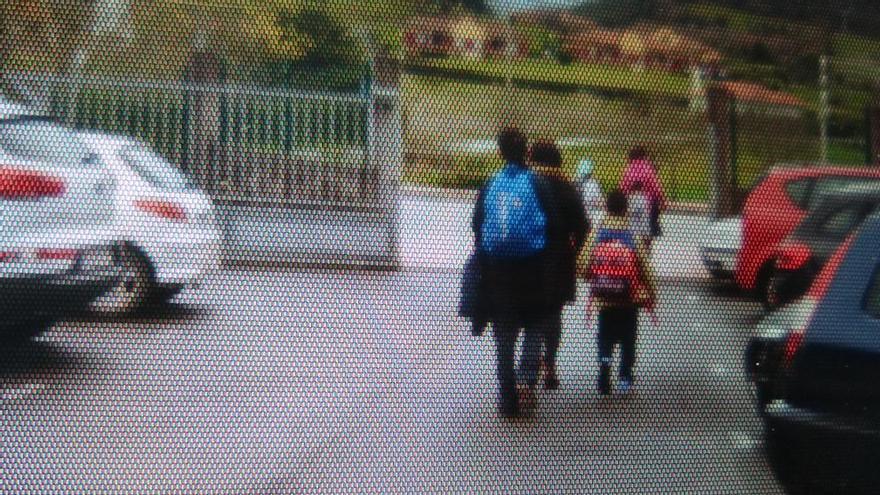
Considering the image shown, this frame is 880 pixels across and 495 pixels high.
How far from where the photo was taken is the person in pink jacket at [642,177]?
4.82 ft

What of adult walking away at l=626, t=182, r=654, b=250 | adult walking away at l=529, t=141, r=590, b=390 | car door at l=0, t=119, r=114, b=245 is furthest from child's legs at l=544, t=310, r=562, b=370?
car door at l=0, t=119, r=114, b=245

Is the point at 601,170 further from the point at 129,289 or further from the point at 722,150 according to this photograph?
the point at 129,289

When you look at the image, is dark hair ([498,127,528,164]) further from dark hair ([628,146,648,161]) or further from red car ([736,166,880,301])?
red car ([736,166,880,301])

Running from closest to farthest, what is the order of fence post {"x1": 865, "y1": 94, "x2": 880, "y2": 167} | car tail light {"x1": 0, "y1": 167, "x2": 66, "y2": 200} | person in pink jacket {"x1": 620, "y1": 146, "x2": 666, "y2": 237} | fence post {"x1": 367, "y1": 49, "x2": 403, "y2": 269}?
car tail light {"x1": 0, "y1": 167, "x2": 66, "y2": 200}, fence post {"x1": 367, "y1": 49, "x2": 403, "y2": 269}, person in pink jacket {"x1": 620, "y1": 146, "x2": 666, "y2": 237}, fence post {"x1": 865, "y1": 94, "x2": 880, "y2": 167}

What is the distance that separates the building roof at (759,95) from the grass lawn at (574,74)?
0.09 m

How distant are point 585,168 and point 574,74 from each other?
17 centimetres

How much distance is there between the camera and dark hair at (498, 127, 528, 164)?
4.57 feet

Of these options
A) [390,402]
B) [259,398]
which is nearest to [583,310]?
[390,402]

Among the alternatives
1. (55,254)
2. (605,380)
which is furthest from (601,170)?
(55,254)

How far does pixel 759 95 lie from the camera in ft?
5.12

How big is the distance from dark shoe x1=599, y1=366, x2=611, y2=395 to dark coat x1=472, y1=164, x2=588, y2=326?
0.13m

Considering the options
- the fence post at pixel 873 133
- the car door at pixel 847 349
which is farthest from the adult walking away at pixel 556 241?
the fence post at pixel 873 133

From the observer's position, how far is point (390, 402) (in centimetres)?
135

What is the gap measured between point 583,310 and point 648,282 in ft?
0.44
